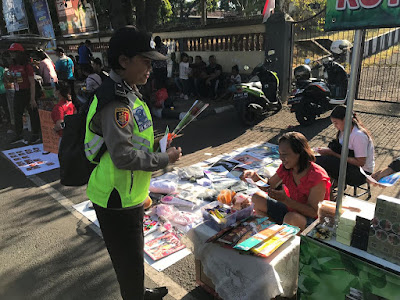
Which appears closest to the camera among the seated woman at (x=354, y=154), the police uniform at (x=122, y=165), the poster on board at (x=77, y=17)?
the police uniform at (x=122, y=165)

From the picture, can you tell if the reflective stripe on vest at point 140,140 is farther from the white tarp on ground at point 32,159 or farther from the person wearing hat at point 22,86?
the person wearing hat at point 22,86

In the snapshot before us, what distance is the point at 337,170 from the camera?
3709mm

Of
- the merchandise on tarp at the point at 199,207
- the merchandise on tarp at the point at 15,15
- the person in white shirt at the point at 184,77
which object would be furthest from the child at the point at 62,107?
the merchandise on tarp at the point at 15,15

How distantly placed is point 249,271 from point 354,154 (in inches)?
81.6

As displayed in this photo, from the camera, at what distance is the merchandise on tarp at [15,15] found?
15594 millimetres

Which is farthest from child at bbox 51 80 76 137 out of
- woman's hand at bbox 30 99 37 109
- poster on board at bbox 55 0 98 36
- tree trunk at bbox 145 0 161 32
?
poster on board at bbox 55 0 98 36

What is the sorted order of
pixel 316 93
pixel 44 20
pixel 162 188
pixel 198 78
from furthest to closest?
pixel 44 20 < pixel 198 78 < pixel 316 93 < pixel 162 188

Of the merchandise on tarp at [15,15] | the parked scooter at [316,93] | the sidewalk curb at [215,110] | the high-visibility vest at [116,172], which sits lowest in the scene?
the sidewalk curb at [215,110]

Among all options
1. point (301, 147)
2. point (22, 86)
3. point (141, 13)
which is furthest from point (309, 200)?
point (141, 13)

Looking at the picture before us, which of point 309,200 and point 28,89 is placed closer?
point 309,200

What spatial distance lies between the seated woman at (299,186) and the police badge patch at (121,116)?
5.03ft

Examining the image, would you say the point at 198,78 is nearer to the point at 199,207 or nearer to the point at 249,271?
the point at 199,207

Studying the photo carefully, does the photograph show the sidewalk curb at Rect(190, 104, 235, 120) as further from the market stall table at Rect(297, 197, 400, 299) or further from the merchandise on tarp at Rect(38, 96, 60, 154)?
the market stall table at Rect(297, 197, 400, 299)

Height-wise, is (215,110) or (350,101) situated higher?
(350,101)
